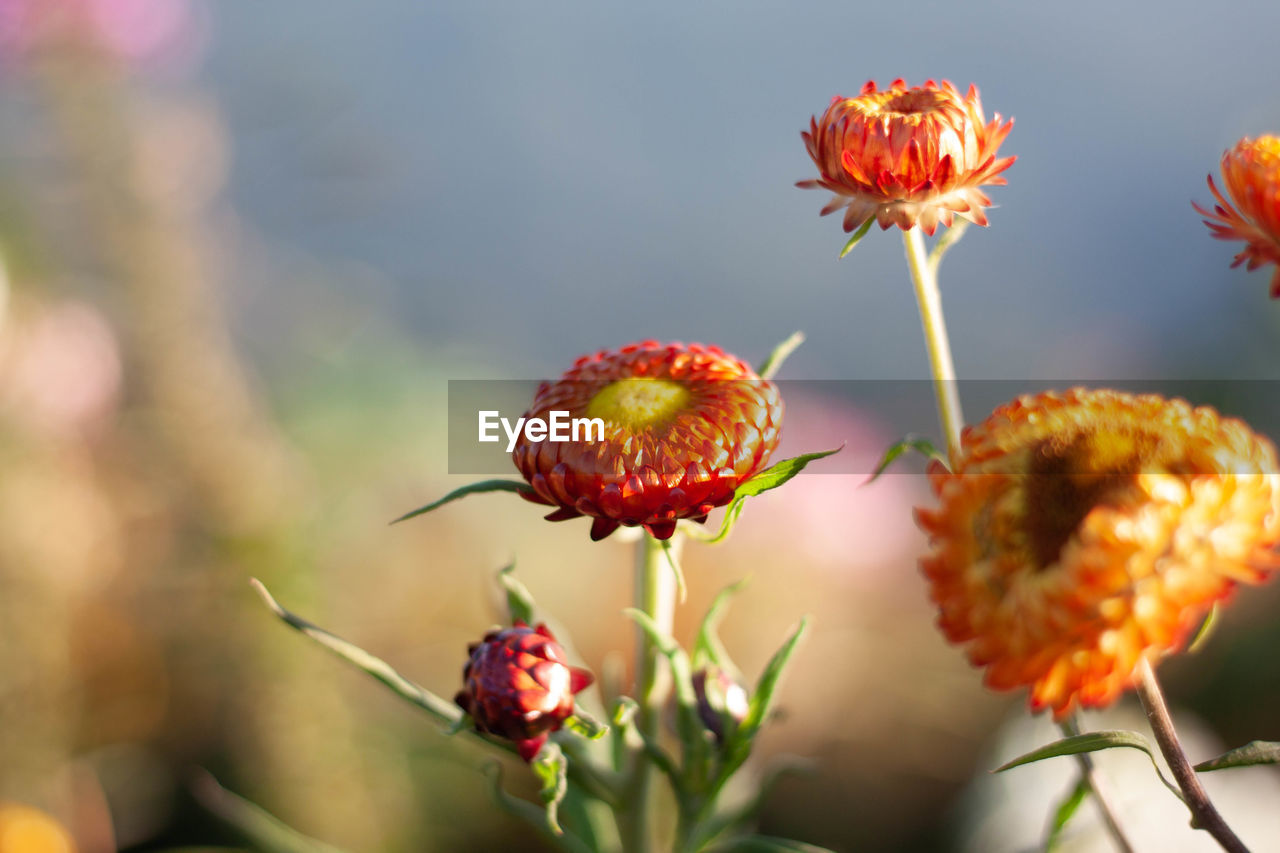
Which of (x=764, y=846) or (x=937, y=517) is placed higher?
(x=937, y=517)

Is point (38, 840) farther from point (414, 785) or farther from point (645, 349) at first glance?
point (645, 349)

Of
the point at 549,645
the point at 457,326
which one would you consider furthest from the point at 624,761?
the point at 457,326

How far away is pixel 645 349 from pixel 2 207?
1.22 m

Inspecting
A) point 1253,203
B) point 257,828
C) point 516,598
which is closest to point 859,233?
point 1253,203

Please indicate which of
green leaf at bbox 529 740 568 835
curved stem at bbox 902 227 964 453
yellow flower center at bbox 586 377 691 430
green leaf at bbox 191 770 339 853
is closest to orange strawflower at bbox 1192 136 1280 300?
curved stem at bbox 902 227 964 453

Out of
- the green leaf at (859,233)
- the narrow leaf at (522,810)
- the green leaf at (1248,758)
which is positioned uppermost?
the green leaf at (859,233)

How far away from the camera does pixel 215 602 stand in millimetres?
1177

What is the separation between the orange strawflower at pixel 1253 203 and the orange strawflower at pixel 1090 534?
0.09 metres

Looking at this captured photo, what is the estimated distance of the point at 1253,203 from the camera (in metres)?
0.38

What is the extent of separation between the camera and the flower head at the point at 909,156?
15.3 inches

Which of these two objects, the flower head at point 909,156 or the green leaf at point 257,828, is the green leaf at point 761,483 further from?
the green leaf at point 257,828

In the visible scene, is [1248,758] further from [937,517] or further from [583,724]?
[583,724]

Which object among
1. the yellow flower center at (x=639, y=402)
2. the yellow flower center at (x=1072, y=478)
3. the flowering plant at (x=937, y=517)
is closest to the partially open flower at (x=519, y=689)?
the flowering plant at (x=937, y=517)

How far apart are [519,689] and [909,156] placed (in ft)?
0.85
